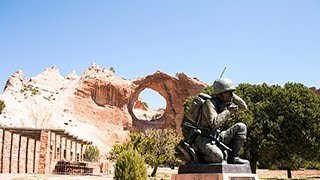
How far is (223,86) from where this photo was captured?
869 centimetres

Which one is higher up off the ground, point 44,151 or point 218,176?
point 44,151

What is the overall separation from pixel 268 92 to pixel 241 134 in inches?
1284

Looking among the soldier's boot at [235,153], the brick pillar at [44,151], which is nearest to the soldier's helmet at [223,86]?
the soldier's boot at [235,153]

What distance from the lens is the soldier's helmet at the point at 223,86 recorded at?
8.68 m

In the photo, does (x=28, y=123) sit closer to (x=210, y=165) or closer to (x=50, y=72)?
(x=50, y=72)

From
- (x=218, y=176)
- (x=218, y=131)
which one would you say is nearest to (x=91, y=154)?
(x=218, y=131)

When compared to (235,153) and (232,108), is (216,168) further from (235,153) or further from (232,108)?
(232,108)

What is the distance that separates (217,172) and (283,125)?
2987cm

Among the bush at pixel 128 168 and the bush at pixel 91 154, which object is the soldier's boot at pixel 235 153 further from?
the bush at pixel 91 154

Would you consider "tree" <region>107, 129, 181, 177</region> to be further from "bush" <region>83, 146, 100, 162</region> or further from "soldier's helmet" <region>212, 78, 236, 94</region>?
"soldier's helmet" <region>212, 78, 236, 94</region>

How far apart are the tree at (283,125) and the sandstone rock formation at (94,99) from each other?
41.5 metres

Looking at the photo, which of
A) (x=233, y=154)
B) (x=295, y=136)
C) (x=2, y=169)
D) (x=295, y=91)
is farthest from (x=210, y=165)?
(x=295, y=91)

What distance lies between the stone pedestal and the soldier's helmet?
1.43 m

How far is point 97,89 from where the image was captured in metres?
82.4
